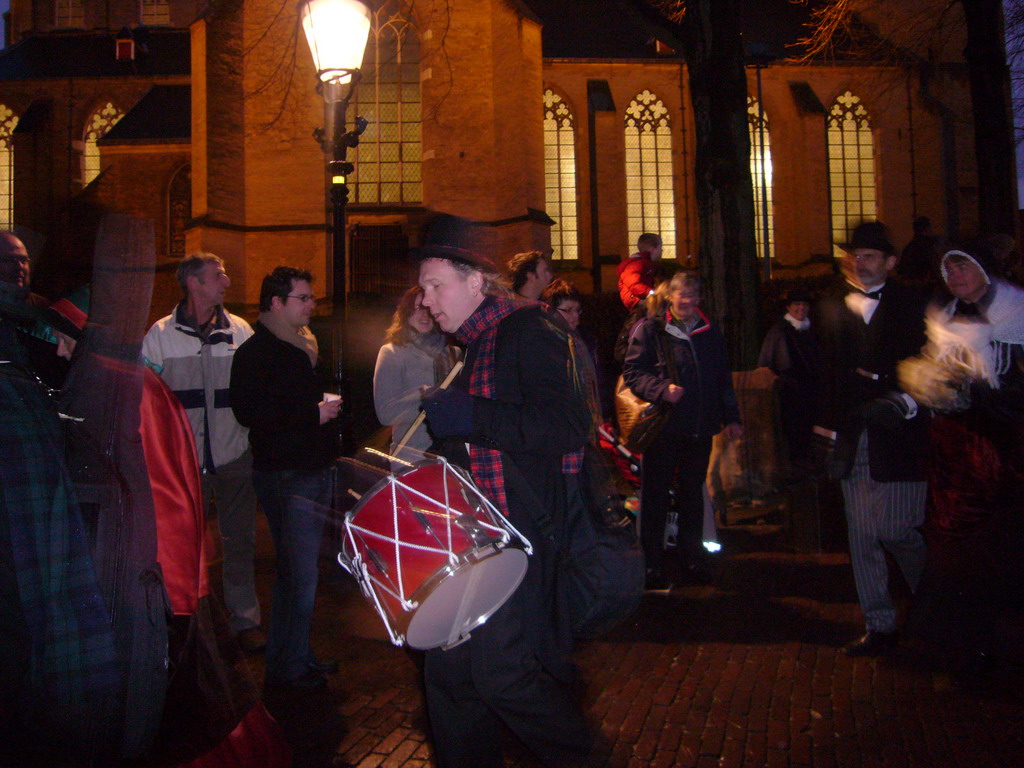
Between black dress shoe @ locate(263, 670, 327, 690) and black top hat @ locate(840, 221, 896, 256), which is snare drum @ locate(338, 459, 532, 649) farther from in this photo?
black top hat @ locate(840, 221, 896, 256)

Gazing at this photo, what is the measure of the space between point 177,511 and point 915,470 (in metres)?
3.44

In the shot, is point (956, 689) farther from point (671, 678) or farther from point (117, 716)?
point (117, 716)

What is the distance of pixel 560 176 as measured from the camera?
25.7m

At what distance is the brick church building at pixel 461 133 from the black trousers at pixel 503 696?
1352 centimetres

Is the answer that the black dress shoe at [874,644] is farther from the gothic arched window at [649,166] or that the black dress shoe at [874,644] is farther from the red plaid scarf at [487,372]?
the gothic arched window at [649,166]

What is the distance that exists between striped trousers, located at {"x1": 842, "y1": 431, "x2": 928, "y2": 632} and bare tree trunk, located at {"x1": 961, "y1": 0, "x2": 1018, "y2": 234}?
29.0ft

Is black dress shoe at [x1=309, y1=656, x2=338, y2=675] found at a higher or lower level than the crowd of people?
lower

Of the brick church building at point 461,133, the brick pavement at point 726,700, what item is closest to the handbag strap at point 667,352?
the brick pavement at point 726,700

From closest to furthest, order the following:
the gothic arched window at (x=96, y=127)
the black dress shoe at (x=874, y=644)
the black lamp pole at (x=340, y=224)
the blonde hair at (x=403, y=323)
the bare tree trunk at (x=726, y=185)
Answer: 1. the black dress shoe at (x=874, y=644)
2. the blonde hair at (x=403, y=323)
3. the black lamp pole at (x=340, y=224)
4. the bare tree trunk at (x=726, y=185)
5. the gothic arched window at (x=96, y=127)

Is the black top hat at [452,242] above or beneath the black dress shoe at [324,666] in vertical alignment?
above

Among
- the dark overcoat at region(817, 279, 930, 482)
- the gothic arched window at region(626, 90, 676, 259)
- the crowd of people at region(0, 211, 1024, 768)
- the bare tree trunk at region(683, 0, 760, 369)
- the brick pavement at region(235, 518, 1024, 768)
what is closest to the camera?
the crowd of people at region(0, 211, 1024, 768)

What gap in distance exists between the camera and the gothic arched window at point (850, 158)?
2714cm

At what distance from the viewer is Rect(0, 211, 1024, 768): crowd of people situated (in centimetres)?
230

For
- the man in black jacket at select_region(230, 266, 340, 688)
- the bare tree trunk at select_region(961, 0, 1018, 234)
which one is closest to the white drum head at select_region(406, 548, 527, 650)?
the man in black jacket at select_region(230, 266, 340, 688)
